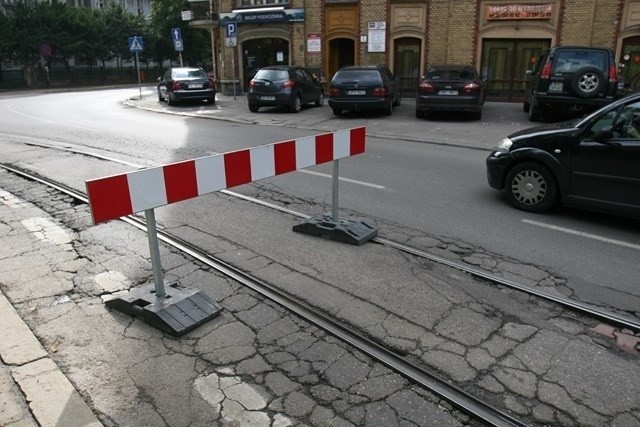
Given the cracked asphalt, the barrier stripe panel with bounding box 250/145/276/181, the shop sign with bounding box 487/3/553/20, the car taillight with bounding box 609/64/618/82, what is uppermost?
the shop sign with bounding box 487/3/553/20

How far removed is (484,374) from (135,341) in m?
2.37

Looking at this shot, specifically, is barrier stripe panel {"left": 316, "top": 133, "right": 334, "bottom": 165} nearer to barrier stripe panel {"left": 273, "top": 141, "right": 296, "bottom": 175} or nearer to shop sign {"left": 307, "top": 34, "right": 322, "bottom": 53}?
barrier stripe panel {"left": 273, "top": 141, "right": 296, "bottom": 175}

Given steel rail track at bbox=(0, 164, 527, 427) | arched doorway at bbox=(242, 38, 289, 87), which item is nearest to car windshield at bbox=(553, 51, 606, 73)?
steel rail track at bbox=(0, 164, 527, 427)

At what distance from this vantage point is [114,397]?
10.1ft

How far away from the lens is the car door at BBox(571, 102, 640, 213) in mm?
5695

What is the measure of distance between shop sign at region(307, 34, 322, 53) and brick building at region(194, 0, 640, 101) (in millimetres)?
45

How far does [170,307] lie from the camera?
3.92 m

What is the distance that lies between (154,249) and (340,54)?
76.7 feet

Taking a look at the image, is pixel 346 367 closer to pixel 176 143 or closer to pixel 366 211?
pixel 366 211

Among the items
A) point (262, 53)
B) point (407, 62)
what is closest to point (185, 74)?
point (262, 53)

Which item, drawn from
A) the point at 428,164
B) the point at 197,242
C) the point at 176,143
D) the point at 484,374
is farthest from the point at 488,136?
the point at 484,374

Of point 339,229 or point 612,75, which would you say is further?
point 612,75

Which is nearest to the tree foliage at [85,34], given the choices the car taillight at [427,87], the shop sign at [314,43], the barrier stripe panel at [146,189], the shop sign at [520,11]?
the shop sign at [314,43]

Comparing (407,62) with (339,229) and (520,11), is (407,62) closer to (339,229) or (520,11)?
(520,11)
